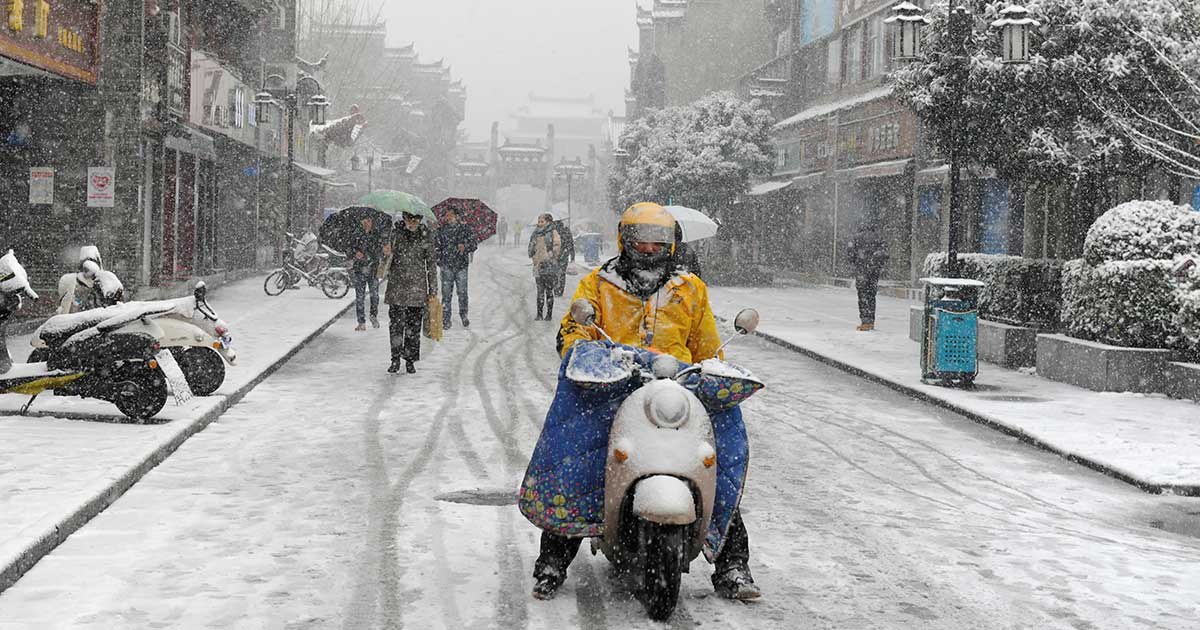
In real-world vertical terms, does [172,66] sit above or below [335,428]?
above

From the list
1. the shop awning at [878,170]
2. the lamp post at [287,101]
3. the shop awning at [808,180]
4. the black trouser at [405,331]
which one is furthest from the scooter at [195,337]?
the shop awning at [808,180]

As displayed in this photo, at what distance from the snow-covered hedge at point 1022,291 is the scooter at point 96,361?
34.9 feet

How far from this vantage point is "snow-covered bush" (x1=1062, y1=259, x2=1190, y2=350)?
43.9ft

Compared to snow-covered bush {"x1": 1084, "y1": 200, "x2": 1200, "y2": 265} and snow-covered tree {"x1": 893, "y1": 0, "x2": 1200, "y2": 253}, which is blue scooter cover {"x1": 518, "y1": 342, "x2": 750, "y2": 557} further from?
snow-covered tree {"x1": 893, "y1": 0, "x2": 1200, "y2": 253}

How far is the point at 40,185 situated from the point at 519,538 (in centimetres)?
1531

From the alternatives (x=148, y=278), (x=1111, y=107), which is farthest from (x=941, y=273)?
(x=148, y=278)

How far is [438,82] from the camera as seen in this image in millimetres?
108688

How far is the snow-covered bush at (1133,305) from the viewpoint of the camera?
1338cm

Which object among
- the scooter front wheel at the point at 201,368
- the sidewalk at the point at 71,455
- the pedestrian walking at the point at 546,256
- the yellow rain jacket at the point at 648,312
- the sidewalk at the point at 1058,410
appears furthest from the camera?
the pedestrian walking at the point at 546,256

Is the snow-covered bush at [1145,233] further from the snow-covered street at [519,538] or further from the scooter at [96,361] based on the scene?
the scooter at [96,361]

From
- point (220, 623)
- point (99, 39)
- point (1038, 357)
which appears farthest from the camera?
point (99, 39)

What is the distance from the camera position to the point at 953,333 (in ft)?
45.3

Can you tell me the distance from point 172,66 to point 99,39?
3.32 metres

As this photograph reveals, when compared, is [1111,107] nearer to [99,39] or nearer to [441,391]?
[441,391]
